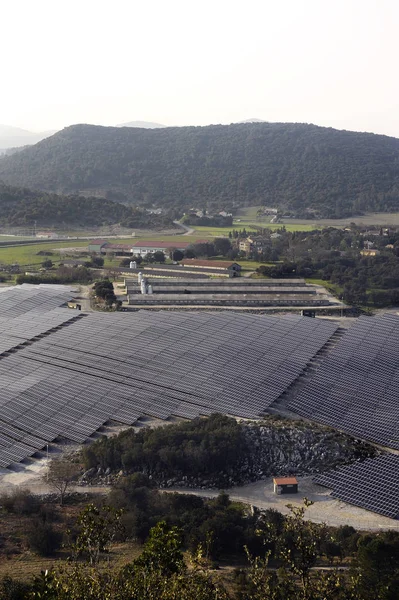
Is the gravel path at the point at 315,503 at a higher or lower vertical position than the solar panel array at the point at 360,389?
lower

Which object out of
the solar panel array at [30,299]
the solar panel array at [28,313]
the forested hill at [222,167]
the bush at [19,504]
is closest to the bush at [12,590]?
the bush at [19,504]

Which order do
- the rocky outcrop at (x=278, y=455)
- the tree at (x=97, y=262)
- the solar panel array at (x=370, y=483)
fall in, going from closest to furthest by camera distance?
the solar panel array at (x=370, y=483)
the rocky outcrop at (x=278, y=455)
the tree at (x=97, y=262)

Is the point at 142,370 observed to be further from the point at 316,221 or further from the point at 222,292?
the point at 316,221

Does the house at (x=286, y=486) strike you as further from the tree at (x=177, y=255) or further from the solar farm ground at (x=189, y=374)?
the tree at (x=177, y=255)

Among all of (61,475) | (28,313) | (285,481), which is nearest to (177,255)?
(28,313)

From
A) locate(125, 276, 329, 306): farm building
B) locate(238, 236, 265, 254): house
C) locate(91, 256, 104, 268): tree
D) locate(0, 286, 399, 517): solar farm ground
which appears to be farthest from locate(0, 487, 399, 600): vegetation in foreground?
locate(238, 236, 265, 254): house

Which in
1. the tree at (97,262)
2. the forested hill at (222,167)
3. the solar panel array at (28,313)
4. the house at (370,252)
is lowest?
the solar panel array at (28,313)
